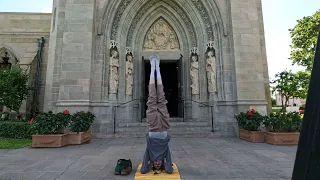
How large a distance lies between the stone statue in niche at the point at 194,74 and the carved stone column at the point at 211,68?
728 millimetres

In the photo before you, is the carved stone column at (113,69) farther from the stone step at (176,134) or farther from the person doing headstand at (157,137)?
the person doing headstand at (157,137)

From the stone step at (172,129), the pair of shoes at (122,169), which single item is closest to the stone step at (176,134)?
the stone step at (172,129)

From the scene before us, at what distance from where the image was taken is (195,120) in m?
10.1

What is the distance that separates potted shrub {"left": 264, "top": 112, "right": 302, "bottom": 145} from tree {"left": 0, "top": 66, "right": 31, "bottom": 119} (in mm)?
11552

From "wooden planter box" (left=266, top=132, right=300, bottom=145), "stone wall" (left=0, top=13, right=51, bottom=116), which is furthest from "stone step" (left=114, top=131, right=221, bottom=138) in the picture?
"stone wall" (left=0, top=13, right=51, bottom=116)

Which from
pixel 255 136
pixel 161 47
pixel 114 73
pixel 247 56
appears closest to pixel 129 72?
pixel 114 73

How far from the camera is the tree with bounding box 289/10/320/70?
16141 millimetres

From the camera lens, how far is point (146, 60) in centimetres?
1148

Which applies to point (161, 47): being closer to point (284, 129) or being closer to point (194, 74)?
point (194, 74)

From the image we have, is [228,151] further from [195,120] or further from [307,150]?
[307,150]

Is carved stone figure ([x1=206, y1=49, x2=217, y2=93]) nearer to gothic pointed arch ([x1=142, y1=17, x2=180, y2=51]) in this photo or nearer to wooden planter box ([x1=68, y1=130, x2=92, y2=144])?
gothic pointed arch ([x1=142, y1=17, x2=180, y2=51])

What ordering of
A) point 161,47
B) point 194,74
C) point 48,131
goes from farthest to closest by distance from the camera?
point 161,47, point 194,74, point 48,131

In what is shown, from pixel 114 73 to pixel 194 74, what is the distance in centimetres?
429

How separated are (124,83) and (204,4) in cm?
596
